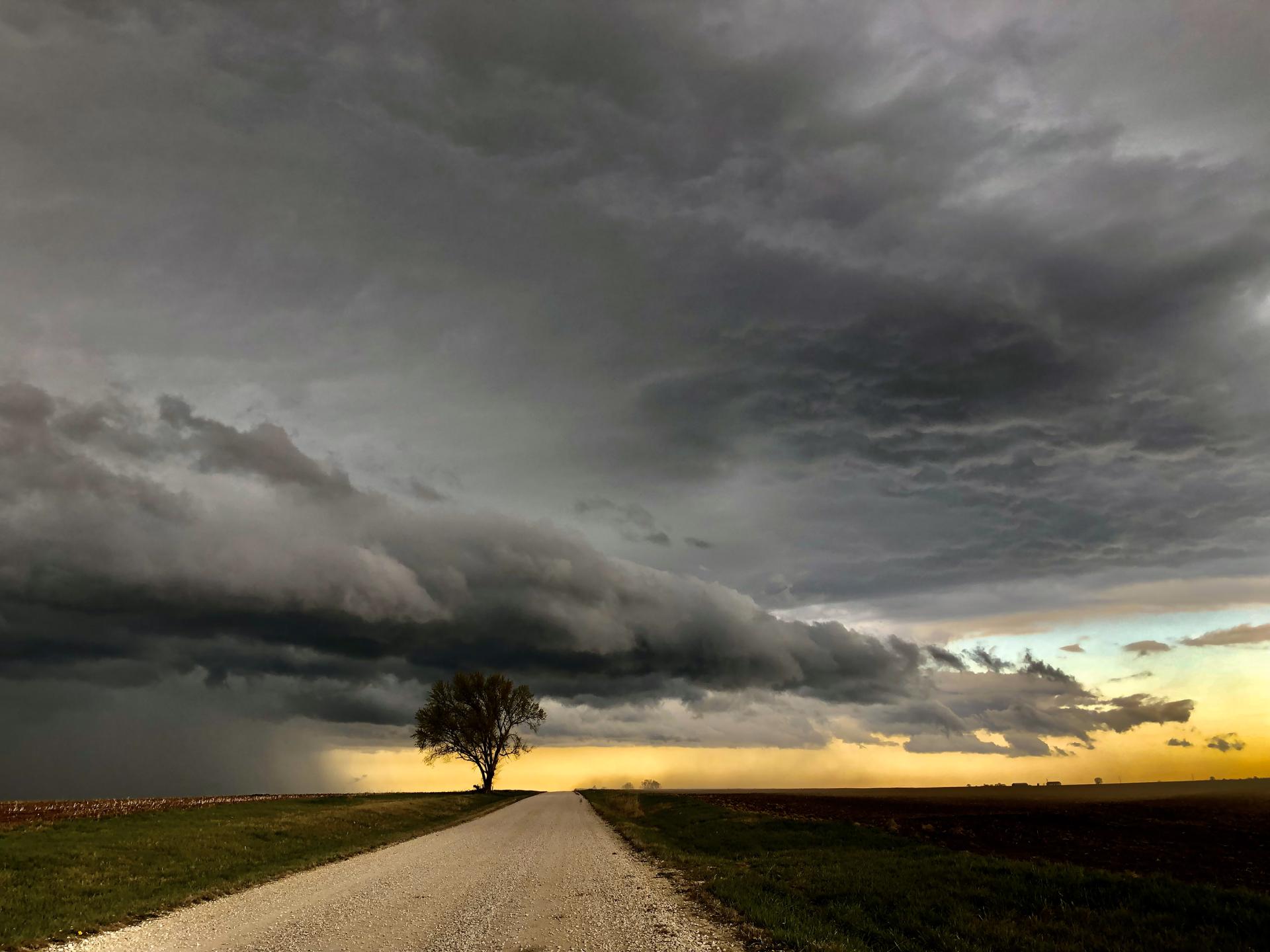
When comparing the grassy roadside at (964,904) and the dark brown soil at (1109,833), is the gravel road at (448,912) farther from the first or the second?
the dark brown soil at (1109,833)

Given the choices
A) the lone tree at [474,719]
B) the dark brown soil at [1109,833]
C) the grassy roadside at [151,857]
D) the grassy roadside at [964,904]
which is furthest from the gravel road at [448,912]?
the lone tree at [474,719]

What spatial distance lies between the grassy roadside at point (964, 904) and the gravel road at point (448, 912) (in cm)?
190

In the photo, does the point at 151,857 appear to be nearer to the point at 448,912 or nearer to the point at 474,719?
the point at 448,912

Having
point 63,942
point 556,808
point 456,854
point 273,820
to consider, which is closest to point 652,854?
point 456,854

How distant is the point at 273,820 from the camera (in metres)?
36.7

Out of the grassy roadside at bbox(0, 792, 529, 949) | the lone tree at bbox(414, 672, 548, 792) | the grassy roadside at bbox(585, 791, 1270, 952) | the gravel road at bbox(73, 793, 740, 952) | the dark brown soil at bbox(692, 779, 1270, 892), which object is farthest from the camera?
the lone tree at bbox(414, 672, 548, 792)

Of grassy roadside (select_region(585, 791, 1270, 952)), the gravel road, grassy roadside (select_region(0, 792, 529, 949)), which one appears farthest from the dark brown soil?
grassy roadside (select_region(0, 792, 529, 949))

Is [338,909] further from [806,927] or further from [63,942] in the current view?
[806,927]

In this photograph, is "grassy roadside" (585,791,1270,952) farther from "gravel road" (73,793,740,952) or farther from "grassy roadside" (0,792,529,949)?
"grassy roadside" (0,792,529,949)

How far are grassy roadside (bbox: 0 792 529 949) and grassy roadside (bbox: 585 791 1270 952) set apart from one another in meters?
14.2

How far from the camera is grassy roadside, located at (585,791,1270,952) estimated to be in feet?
42.1

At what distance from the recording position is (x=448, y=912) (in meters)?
16.0

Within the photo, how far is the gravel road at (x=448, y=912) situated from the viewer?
516 inches

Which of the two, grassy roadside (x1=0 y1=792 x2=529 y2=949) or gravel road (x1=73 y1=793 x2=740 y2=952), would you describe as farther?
grassy roadside (x1=0 y1=792 x2=529 y2=949)
